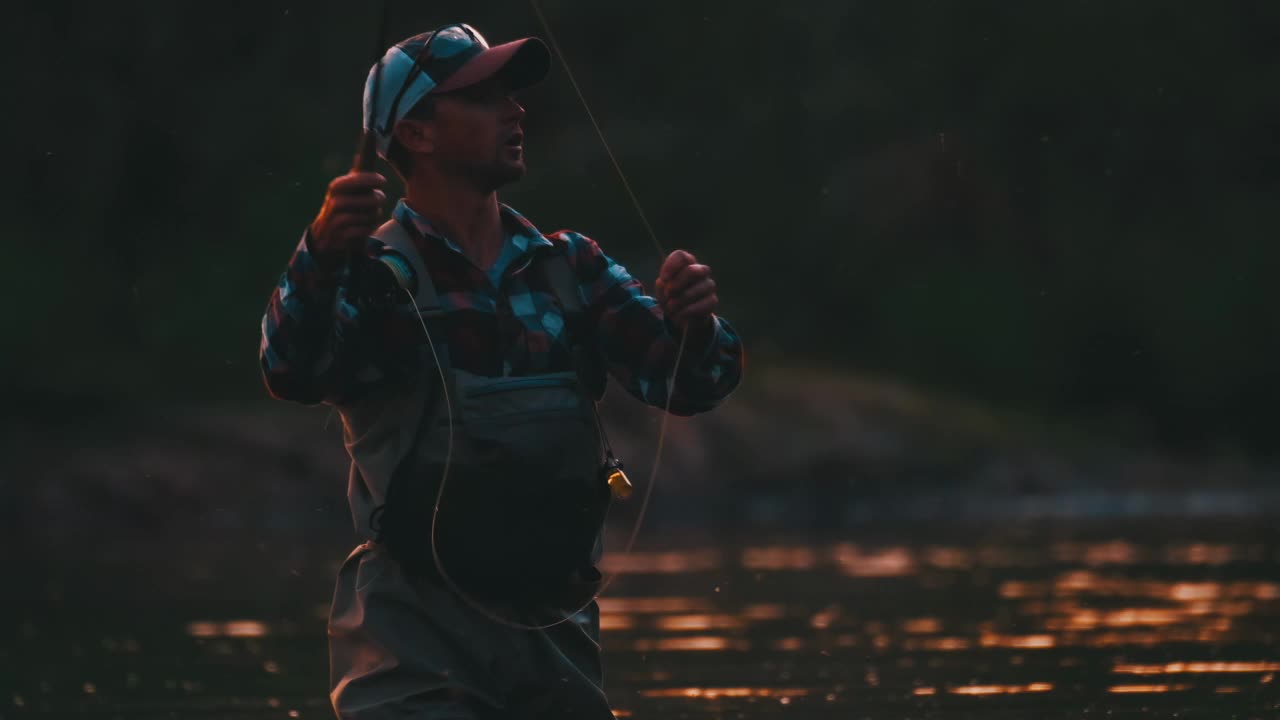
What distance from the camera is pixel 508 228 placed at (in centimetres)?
430

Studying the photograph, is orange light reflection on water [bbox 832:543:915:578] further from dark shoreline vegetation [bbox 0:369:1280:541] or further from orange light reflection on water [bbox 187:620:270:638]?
orange light reflection on water [bbox 187:620:270:638]

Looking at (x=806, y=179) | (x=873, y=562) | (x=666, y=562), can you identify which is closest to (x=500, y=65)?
(x=873, y=562)

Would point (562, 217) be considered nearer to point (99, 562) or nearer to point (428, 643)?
point (99, 562)

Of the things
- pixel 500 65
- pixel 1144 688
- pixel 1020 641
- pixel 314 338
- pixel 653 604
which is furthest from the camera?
pixel 653 604

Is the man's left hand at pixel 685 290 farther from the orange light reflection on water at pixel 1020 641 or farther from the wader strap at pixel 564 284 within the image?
the orange light reflection on water at pixel 1020 641

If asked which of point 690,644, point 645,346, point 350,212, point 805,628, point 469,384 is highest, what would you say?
point 350,212

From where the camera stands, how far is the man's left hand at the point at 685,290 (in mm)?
4039

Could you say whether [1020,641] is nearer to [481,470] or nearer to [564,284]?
[564,284]

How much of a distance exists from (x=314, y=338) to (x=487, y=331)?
1.02 ft

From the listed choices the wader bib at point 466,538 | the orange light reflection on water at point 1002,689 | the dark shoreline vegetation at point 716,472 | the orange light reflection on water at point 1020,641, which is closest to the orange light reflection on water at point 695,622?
the orange light reflection on water at point 1020,641

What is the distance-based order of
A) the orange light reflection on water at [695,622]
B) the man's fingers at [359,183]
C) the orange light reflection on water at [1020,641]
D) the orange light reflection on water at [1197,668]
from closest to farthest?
→ the man's fingers at [359,183] < the orange light reflection on water at [1197,668] < the orange light reflection on water at [1020,641] < the orange light reflection on water at [695,622]

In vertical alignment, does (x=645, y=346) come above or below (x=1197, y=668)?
above

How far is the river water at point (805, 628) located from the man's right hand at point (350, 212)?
377 cm

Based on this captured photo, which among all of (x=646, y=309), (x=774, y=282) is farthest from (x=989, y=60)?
(x=646, y=309)
